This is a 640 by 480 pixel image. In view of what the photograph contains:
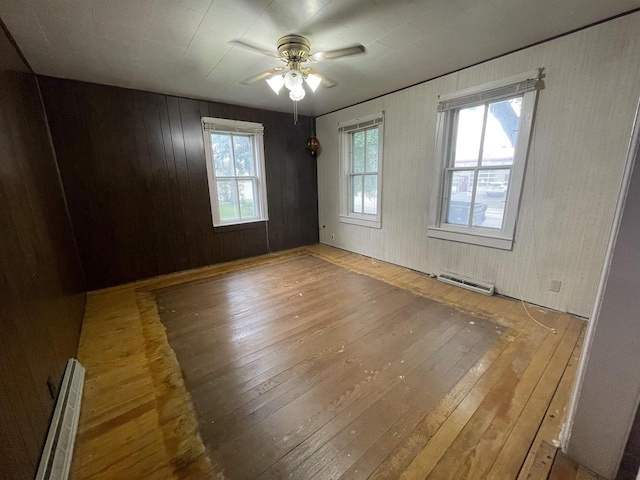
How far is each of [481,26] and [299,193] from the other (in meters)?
3.32

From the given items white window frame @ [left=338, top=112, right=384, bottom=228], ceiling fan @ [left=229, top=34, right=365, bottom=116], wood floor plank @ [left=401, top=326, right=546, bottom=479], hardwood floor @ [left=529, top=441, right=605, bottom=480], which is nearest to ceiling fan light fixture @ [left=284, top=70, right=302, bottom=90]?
ceiling fan @ [left=229, top=34, right=365, bottom=116]

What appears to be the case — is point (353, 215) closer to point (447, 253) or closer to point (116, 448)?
point (447, 253)

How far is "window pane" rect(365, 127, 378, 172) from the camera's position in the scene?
3.90 meters

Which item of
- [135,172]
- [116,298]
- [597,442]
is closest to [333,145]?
[135,172]

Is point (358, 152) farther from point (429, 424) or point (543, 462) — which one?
point (543, 462)

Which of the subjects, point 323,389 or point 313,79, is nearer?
point 323,389

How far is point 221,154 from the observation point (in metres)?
3.91

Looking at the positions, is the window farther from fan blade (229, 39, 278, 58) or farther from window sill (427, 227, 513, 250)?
window sill (427, 227, 513, 250)

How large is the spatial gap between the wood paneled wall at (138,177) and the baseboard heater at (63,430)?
6.54 feet

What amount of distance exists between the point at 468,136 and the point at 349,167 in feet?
6.22

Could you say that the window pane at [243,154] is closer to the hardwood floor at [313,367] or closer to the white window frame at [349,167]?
the white window frame at [349,167]

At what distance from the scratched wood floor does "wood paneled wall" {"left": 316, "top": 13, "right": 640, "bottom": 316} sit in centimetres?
39

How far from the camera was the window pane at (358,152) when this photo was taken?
163 inches

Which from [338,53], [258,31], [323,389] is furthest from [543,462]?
[258,31]
